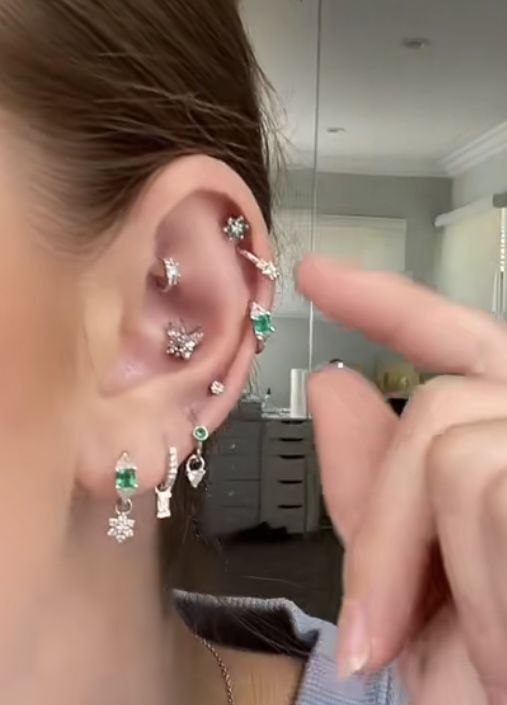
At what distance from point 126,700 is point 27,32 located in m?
0.43

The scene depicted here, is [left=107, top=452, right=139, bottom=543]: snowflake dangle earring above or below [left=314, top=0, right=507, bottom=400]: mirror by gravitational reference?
below

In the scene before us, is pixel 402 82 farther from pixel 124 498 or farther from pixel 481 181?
pixel 124 498

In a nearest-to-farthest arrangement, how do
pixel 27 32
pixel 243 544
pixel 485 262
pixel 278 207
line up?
pixel 27 32, pixel 278 207, pixel 243 544, pixel 485 262

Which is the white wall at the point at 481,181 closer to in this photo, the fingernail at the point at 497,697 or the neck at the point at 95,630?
the neck at the point at 95,630

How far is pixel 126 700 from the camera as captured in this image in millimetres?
759

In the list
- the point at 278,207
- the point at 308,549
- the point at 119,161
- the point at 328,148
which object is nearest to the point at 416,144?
the point at 328,148

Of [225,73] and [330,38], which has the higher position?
[330,38]

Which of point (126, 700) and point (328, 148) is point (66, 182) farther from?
point (328, 148)

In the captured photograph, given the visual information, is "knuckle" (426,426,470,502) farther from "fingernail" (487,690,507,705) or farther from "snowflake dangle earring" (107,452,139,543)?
"snowflake dangle earring" (107,452,139,543)

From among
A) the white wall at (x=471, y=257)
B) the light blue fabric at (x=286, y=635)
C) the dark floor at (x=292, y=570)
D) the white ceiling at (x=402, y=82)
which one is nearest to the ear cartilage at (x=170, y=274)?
the light blue fabric at (x=286, y=635)

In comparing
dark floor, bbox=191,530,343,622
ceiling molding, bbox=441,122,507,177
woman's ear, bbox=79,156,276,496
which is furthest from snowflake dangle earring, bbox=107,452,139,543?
ceiling molding, bbox=441,122,507,177

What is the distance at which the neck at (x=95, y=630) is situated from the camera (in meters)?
0.65

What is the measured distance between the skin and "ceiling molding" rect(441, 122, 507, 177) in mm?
3474

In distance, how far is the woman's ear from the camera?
64 centimetres
